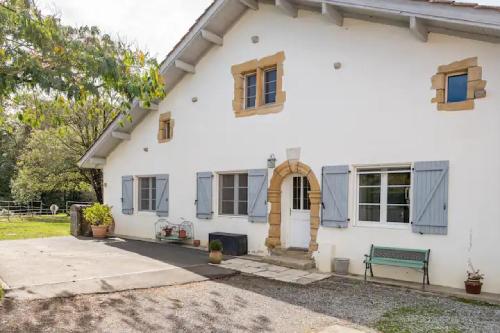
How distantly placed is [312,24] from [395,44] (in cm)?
203

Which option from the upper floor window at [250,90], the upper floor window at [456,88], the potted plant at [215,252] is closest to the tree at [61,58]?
the potted plant at [215,252]

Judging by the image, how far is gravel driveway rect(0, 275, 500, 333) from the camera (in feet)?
15.2

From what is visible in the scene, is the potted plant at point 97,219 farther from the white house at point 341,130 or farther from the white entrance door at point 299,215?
the white entrance door at point 299,215

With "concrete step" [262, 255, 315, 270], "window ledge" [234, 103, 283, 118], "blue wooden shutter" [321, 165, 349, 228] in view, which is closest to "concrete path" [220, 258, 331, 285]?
"concrete step" [262, 255, 315, 270]

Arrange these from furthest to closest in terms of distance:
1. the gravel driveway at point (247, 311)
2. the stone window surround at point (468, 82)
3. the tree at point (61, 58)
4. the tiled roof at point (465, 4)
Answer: the stone window surround at point (468, 82) → the tiled roof at point (465, 4) → the gravel driveway at point (247, 311) → the tree at point (61, 58)

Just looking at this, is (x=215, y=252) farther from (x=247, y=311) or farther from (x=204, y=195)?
(x=247, y=311)

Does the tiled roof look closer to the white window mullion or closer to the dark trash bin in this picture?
the white window mullion

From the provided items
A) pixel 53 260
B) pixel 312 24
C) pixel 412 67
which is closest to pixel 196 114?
pixel 312 24

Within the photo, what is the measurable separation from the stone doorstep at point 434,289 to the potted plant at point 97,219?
8016mm

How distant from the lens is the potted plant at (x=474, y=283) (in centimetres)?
611

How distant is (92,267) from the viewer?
25.1ft

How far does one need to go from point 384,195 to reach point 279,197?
2485mm

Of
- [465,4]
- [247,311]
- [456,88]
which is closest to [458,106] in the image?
[456,88]

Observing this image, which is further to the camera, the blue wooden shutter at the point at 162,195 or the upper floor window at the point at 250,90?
the blue wooden shutter at the point at 162,195
